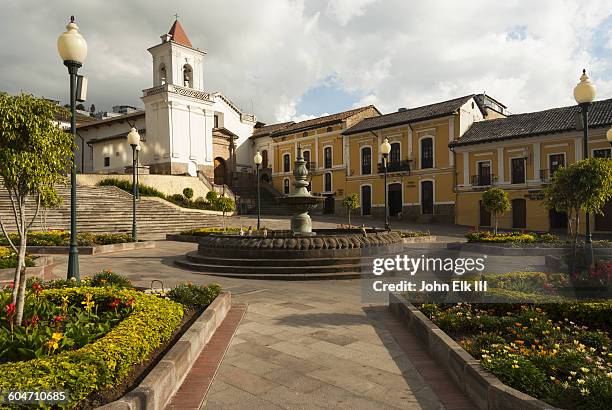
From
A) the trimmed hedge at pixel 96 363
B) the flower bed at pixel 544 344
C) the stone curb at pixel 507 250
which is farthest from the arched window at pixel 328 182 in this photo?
the trimmed hedge at pixel 96 363

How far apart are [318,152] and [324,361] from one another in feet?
121

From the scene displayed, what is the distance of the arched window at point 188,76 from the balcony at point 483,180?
1058 inches

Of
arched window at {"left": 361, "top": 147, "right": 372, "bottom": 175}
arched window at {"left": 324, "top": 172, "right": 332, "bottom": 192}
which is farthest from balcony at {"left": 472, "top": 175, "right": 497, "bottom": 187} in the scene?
arched window at {"left": 324, "top": 172, "right": 332, "bottom": 192}

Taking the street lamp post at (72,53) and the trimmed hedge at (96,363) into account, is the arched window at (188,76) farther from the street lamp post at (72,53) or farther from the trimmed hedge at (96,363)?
the trimmed hedge at (96,363)

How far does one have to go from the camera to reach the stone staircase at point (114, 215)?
21406 mm

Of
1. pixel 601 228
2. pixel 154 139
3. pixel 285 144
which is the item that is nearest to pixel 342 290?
pixel 601 228

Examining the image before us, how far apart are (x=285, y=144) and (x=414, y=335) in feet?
129

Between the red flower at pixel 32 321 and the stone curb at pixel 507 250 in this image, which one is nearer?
the red flower at pixel 32 321

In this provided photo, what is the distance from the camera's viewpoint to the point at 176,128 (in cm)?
3722

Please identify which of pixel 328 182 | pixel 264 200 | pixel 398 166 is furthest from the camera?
pixel 264 200

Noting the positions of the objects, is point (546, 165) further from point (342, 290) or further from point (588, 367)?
point (588, 367)

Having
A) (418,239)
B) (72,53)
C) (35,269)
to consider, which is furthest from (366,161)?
A: (72,53)

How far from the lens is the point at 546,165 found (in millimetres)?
27641

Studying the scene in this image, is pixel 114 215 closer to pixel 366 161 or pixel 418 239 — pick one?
pixel 418 239
